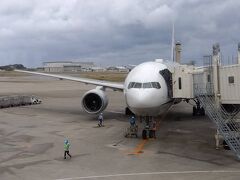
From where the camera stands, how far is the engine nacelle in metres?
30.6

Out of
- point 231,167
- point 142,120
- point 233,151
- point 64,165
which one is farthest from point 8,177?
point 142,120

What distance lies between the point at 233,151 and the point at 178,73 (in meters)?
6.48

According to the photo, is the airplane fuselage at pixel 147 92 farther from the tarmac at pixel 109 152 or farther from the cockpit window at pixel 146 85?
the tarmac at pixel 109 152

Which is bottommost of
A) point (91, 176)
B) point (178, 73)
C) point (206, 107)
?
point (91, 176)

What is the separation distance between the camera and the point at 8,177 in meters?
15.2

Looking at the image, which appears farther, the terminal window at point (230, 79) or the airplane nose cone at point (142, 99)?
the airplane nose cone at point (142, 99)

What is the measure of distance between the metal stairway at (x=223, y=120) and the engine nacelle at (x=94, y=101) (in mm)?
9563

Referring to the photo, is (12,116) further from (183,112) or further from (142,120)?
(183,112)

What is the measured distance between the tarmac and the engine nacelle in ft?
3.27

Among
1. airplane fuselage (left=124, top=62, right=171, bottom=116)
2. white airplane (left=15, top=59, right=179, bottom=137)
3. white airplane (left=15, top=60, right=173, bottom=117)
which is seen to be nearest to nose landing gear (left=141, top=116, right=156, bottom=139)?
white airplane (left=15, top=59, right=179, bottom=137)

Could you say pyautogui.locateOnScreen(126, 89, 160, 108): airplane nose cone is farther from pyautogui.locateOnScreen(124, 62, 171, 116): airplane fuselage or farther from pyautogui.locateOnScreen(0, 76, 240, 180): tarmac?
pyautogui.locateOnScreen(0, 76, 240, 180): tarmac

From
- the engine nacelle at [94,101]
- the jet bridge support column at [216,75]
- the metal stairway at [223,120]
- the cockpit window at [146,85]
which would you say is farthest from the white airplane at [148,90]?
the engine nacelle at [94,101]

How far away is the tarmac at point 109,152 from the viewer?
A: 51.6 ft

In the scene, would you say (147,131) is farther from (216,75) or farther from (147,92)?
(216,75)
